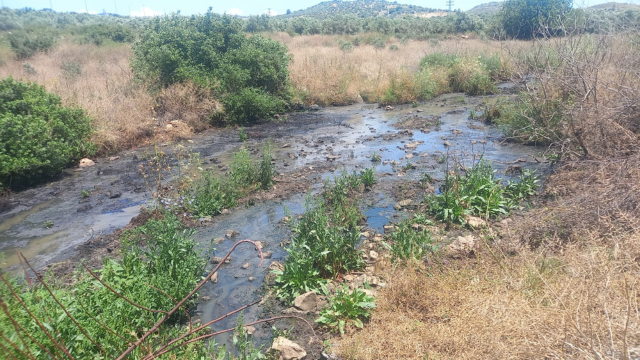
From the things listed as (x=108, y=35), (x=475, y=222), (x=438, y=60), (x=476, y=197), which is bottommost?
(x=475, y=222)

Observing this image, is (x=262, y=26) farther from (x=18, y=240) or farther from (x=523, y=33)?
(x=18, y=240)

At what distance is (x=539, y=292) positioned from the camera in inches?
138

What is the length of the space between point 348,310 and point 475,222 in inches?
105

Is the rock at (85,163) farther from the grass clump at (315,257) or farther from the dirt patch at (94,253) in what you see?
the grass clump at (315,257)

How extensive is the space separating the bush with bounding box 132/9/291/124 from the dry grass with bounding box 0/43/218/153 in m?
0.63

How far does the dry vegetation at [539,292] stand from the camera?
274 centimetres

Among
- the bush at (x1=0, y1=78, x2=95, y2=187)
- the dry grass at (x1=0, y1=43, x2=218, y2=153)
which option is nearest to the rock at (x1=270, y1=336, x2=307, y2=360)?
the bush at (x1=0, y1=78, x2=95, y2=187)

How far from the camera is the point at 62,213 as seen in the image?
7117 millimetres

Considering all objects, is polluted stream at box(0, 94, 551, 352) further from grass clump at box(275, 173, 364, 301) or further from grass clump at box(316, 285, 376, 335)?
grass clump at box(316, 285, 376, 335)

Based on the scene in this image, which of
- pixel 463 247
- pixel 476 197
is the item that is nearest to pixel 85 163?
pixel 476 197

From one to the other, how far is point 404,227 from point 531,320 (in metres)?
2.17

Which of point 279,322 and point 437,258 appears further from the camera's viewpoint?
point 437,258

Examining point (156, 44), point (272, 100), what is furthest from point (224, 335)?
point (156, 44)

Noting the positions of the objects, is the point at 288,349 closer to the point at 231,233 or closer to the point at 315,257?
the point at 315,257
